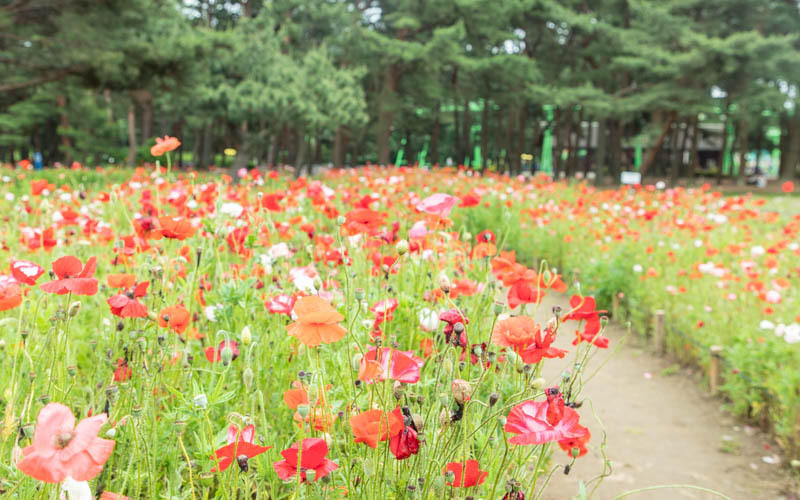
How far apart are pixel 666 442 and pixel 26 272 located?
11.4 ft

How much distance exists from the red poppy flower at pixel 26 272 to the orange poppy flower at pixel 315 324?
606 mm

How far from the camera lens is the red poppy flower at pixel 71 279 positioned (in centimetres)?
118

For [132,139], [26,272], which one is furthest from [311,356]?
[132,139]

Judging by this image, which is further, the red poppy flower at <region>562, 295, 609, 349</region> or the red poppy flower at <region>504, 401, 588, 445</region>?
the red poppy flower at <region>562, 295, 609, 349</region>

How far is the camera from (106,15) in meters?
9.95

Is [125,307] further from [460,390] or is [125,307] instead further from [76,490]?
[460,390]

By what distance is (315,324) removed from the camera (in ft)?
3.43

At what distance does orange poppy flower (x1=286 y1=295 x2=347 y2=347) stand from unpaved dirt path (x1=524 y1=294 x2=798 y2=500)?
1964mm

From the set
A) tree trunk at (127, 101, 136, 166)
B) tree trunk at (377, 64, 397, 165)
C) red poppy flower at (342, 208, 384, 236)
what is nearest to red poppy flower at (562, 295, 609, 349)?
red poppy flower at (342, 208, 384, 236)

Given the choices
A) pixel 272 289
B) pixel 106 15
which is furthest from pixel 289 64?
pixel 272 289

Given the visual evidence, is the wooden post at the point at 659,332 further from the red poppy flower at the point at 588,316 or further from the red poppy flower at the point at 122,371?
the red poppy flower at the point at 122,371

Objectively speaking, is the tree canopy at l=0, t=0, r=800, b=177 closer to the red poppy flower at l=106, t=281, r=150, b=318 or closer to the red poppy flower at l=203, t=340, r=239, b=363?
the red poppy flower at l=203, t=340, r=239, b=363

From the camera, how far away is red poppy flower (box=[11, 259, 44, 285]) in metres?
1.27

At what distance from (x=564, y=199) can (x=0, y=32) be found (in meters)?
10.2
